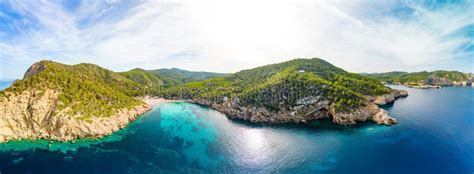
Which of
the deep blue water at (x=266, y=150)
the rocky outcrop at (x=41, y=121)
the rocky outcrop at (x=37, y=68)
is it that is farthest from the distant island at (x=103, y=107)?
the deep blue water at (x=266, y=150)

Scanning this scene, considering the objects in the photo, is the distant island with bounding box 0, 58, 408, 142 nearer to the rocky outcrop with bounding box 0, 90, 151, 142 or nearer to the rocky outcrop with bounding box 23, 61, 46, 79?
the rocky outcrop with bounding box 0, 90, 151, 142

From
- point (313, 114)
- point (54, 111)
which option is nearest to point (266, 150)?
point (313, 114)

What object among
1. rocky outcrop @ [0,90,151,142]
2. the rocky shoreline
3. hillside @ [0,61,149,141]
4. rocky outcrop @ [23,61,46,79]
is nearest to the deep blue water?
rocky outcrop @ [0,90,151,142]

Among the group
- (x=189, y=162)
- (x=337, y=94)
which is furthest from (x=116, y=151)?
(x=337, y=94)

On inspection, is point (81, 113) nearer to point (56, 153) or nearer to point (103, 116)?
point (103, 116)

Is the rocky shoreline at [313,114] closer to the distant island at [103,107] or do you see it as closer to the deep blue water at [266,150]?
the distant island at [103,107]
